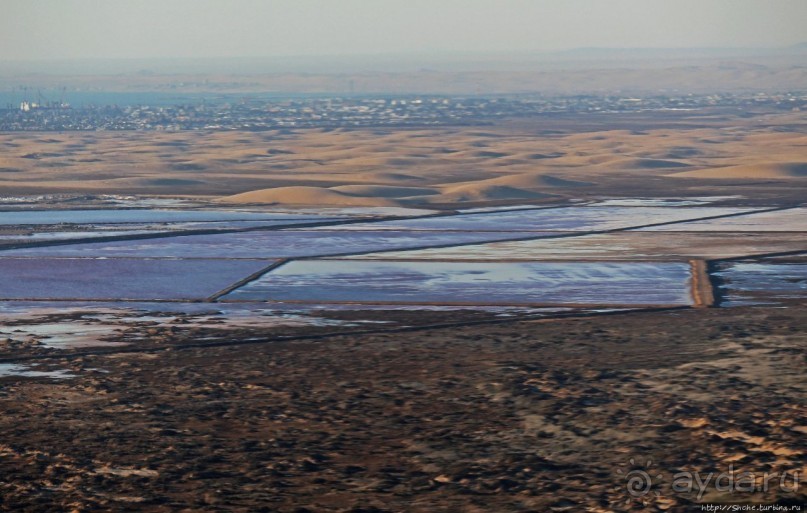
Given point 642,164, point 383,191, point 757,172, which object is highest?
point 383,191

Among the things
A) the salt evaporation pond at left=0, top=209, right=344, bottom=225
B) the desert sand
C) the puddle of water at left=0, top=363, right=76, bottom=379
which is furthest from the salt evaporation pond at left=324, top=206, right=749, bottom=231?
the puddle of water at left=0, top=363, right=76, bottom=379

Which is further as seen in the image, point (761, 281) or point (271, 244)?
point (271, 244)

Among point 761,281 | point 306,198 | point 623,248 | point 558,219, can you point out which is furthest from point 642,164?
point 761,281

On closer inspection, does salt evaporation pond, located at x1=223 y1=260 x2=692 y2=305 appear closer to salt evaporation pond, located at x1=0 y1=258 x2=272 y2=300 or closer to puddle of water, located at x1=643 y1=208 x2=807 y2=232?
salt evaporation pond, located at x1=0 y1=258 x2=272 y2=300

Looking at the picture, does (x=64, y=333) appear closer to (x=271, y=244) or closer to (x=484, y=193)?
(x=271, y=244)

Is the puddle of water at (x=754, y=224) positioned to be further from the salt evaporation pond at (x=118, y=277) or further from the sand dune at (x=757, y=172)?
the sand dune at (x=757, y=172)

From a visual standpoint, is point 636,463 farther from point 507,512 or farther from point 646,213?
point 646,213
